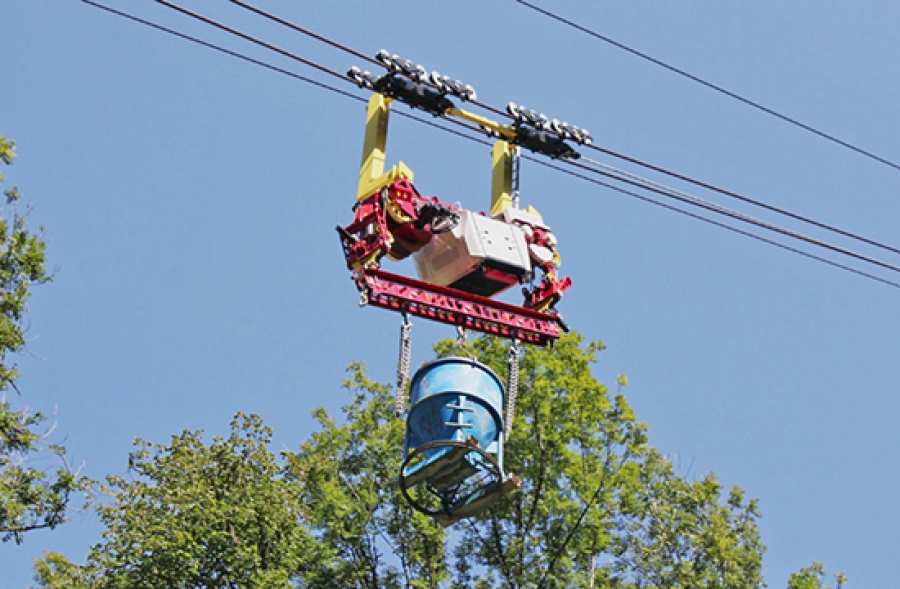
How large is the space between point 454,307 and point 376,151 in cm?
180

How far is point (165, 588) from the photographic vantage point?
25578 millimetres

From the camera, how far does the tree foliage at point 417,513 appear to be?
1024 inches

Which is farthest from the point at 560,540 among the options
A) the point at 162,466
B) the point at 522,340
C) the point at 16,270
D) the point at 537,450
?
the point at 522,340

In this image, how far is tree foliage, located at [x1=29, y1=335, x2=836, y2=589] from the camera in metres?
26.0

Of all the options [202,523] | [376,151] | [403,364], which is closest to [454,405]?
[403,364]

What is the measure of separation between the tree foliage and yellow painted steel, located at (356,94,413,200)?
450 inches

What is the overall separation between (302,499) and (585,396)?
18.9 feet

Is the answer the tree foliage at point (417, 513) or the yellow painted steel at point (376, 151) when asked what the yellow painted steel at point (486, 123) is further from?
the tree foliage at point (417, 513)

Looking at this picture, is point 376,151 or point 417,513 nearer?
point 376,151

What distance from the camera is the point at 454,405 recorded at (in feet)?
45.6

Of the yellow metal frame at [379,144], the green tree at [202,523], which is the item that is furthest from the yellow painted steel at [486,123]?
the green tree at [202,523]

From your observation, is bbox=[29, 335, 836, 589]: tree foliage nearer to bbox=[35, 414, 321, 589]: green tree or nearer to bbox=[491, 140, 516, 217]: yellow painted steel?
bbox=[35, 414, 321, 589]: green tree

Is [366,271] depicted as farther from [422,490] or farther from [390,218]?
[422,490]

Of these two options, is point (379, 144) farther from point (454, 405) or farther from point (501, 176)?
point (454, 405)
